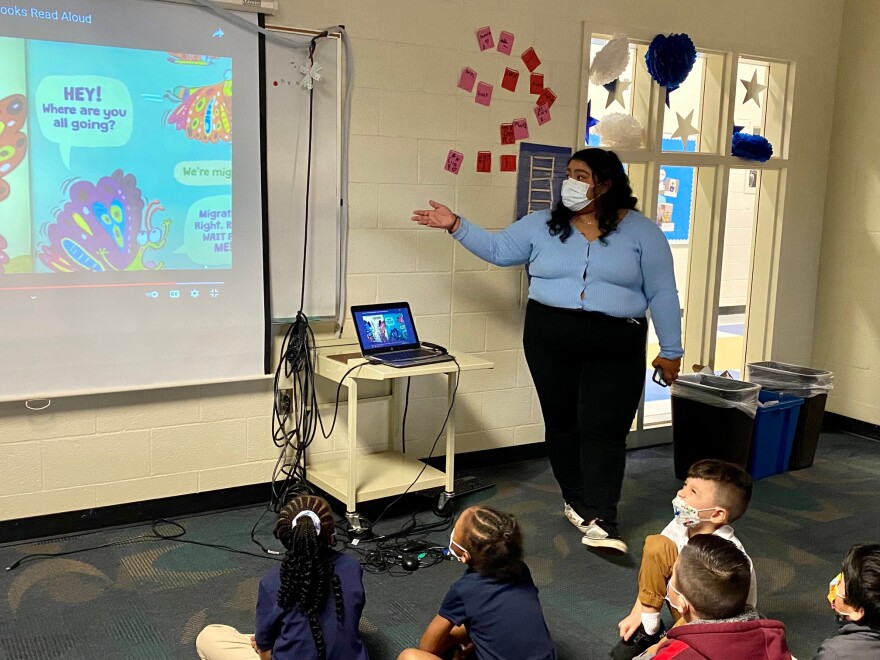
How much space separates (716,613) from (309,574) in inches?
36.7

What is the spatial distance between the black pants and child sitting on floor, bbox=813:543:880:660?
5.17 ft

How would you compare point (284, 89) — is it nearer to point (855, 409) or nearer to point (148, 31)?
point (148, 31)

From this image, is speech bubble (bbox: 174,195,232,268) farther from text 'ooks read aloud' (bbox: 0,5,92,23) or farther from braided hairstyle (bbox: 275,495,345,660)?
braided hairstyle (bbox: 275,495,345,660)

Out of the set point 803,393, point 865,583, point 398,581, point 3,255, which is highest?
point 3,255

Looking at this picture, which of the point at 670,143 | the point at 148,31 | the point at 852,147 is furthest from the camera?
the point at 852,147

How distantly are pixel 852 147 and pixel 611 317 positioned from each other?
9.18 ft

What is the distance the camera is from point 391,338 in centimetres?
381

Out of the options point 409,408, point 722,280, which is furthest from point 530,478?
point 722,280

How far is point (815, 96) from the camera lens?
541cm

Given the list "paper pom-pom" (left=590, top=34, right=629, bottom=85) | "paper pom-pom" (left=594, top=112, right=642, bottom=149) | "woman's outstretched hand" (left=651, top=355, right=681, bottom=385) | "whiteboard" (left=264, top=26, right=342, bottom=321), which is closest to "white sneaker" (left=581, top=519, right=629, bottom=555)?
"woman's outstretched hand" (left=651, top=355, right=681, bottom=385)

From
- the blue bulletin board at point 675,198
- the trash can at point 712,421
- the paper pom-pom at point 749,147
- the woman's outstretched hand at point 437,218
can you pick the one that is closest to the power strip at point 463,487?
the trash can at point 712,421

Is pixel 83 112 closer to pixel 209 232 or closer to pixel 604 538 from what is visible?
pixel 209 232

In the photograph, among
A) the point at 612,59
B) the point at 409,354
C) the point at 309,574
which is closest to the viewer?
the point at 309,574

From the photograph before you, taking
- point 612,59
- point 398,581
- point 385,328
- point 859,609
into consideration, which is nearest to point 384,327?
point 385,328
